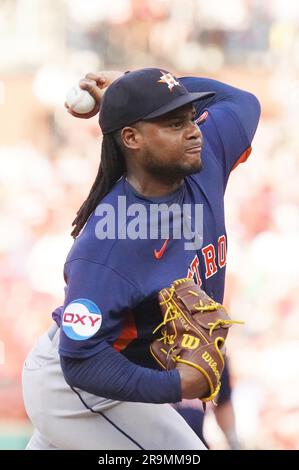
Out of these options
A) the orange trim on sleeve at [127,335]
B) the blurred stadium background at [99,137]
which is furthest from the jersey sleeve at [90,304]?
the blurred stadium background at [99,137]

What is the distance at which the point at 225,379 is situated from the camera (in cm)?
438

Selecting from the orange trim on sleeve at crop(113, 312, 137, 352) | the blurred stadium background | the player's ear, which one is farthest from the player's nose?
the blurred stadium background

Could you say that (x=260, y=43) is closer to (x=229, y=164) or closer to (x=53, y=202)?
(x=53, y=202)

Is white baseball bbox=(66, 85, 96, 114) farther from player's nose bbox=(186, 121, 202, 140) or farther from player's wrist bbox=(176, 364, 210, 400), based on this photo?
player's wrist bbox=(176, 364, 210, 400)

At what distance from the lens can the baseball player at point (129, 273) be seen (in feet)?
7.91

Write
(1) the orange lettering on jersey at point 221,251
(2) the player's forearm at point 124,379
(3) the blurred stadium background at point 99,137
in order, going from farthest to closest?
(3) the blurred stadium background at point 99,137, (1) the orange lettering on jersey at point 221,251, (2) the player's forearm at point 124,379

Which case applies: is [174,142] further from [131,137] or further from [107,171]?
[107,171]

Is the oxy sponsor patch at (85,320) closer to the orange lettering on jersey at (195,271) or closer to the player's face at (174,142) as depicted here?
the orange lettering on jersey at (195,271)

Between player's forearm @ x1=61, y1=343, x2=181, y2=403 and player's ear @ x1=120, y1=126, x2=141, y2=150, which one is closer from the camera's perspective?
player's forearm @ x1=61, y1=343, x2=181, y2=403

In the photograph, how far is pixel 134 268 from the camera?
8.05ft

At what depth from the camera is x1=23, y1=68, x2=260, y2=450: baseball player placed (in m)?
2.41

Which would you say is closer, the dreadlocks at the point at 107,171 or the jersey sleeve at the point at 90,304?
the jersey sleeve at the point at 90,304

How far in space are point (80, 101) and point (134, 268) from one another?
583 mm

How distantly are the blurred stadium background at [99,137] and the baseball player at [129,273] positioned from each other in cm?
216
